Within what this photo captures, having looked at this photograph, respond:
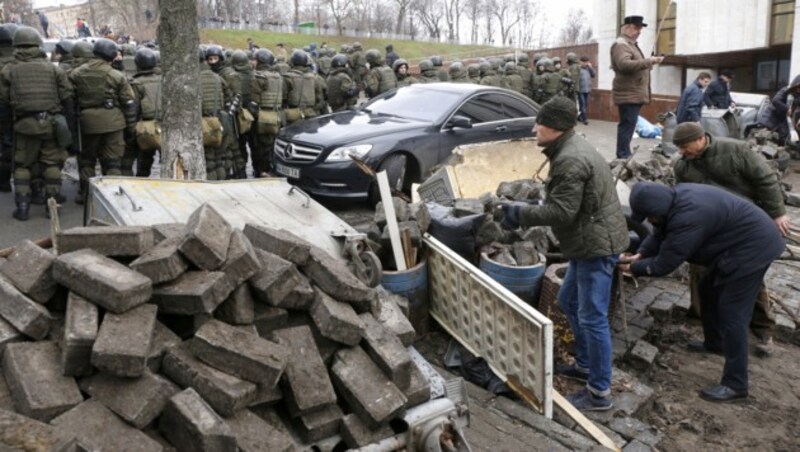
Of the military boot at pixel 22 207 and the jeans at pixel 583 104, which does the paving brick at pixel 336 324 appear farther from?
the jeans at pixel 583 104

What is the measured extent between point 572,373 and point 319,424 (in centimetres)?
240

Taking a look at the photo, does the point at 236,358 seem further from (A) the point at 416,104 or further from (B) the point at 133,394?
(A) the point at 416,104

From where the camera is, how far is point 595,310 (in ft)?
13.7

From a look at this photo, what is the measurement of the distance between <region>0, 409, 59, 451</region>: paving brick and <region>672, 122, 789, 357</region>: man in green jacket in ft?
15.2

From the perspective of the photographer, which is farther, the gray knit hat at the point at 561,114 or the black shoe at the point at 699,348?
the black shoe at the point at 699,348

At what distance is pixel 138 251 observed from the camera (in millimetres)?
3258

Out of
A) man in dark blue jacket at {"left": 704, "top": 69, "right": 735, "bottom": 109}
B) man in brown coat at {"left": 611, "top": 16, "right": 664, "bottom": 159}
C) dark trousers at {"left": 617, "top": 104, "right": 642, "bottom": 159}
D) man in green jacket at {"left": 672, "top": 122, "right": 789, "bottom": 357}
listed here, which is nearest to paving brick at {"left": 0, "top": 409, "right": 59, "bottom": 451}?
man in green jacket at {"left": 672, "top": 122, "right": 789, "bottom": 357}

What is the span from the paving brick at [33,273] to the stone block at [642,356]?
4.04 meters

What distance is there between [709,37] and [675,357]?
17850 millimetres


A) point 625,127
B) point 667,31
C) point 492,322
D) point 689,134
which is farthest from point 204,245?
point 667,31

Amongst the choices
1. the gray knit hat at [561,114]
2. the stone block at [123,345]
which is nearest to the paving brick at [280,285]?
the stone block at [123,345]

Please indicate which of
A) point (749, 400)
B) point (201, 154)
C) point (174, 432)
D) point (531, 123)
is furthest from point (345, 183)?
point (174, 432)

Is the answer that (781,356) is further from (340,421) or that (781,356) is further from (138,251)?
(138,251)

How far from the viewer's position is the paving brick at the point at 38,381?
2543 mm
